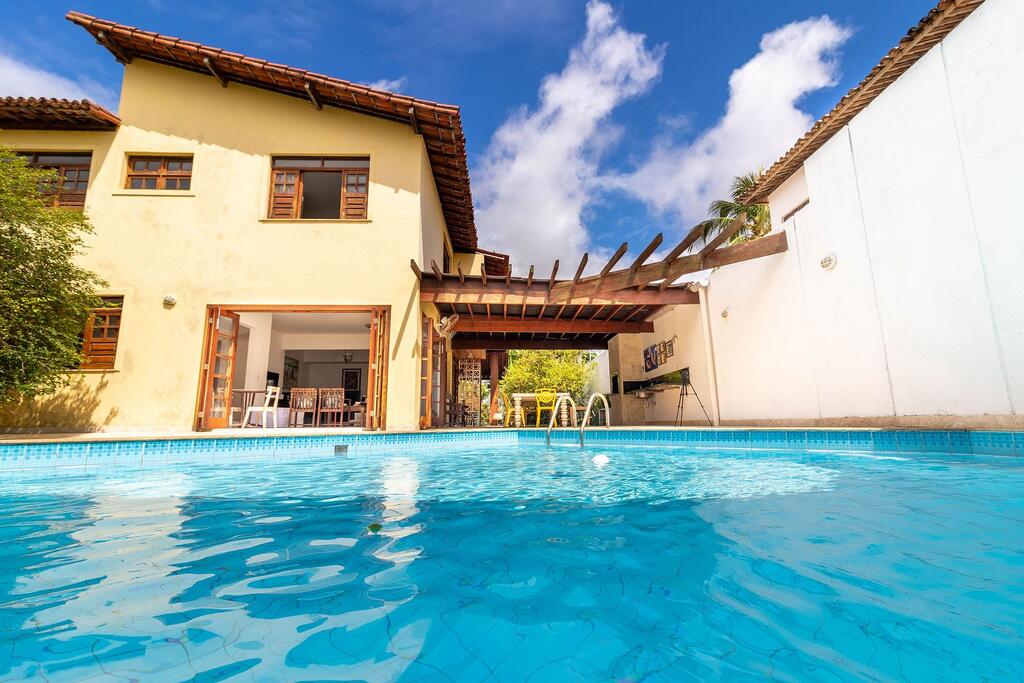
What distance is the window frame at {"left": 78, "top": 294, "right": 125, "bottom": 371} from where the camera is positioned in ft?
27.3

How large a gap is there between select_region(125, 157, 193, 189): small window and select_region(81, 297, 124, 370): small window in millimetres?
2535

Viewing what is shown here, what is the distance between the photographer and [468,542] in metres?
2.18

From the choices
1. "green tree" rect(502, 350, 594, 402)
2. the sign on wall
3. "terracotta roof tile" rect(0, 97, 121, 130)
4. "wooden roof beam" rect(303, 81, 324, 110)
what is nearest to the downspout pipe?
the sign on wall

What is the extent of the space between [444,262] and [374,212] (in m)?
3.75

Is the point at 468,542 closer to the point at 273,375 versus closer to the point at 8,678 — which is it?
the point at 8,678

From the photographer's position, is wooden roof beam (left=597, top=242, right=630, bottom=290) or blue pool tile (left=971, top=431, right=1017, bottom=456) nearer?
blue pool tile (left=971, top=431, right=1017, bottom=456)

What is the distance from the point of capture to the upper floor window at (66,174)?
8.94 meters

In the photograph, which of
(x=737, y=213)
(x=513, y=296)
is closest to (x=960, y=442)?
(x=513, y=296)

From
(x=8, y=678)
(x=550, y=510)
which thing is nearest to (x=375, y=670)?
(x=8, y=678)

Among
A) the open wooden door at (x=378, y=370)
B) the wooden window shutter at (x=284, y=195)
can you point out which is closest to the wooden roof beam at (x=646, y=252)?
the open wooden door at (x=378, y=370)

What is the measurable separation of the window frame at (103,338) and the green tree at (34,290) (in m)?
0.50

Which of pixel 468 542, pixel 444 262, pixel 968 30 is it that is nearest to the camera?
pixel 468 542

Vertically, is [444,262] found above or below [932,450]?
above

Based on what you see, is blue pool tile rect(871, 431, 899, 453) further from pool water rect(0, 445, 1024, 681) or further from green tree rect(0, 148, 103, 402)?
green tree rect(0, 148, 103, 402)
